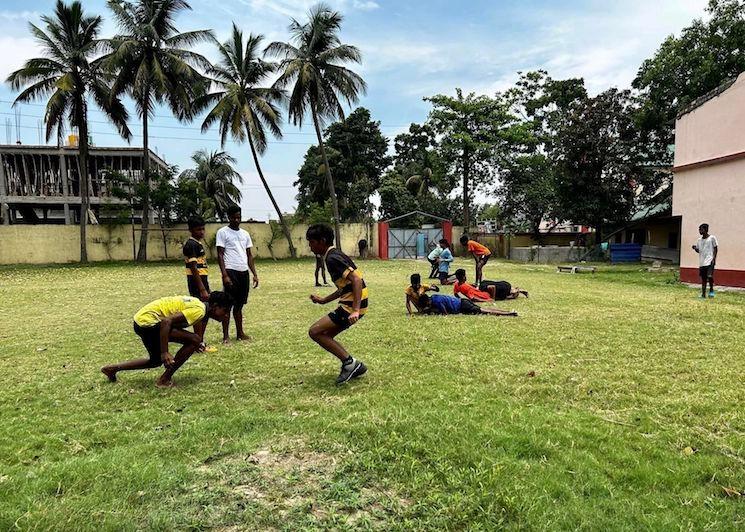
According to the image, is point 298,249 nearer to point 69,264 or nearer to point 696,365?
point 69,264

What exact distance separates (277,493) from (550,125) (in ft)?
121

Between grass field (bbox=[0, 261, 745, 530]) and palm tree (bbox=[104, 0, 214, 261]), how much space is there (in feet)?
65.4

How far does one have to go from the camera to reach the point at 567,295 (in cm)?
1170

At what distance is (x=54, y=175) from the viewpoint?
31.2m

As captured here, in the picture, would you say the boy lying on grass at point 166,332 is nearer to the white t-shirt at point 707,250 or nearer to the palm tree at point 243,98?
the white t-shirt at point 707,250

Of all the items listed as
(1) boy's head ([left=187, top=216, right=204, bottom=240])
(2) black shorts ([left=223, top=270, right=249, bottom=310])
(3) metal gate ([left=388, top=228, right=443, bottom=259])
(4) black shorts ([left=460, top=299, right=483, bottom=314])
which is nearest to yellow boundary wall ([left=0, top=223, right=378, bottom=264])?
(3) metal gate ([left=388, top=228, right=443, bottom=259])

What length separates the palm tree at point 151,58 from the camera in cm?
2334

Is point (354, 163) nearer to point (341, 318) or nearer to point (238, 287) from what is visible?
point (238, 287)

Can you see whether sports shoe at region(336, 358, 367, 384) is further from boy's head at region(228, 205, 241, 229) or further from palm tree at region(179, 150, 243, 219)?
palm tree at region(179, 150, 243, 219)

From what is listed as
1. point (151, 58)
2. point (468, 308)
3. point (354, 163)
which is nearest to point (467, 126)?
point (354, 163)

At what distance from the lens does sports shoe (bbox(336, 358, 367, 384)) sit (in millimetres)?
4809

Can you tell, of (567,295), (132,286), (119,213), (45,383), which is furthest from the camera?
(119,213)

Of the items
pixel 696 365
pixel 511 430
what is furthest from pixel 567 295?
pixel 511 430

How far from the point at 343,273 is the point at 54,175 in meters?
33.2
